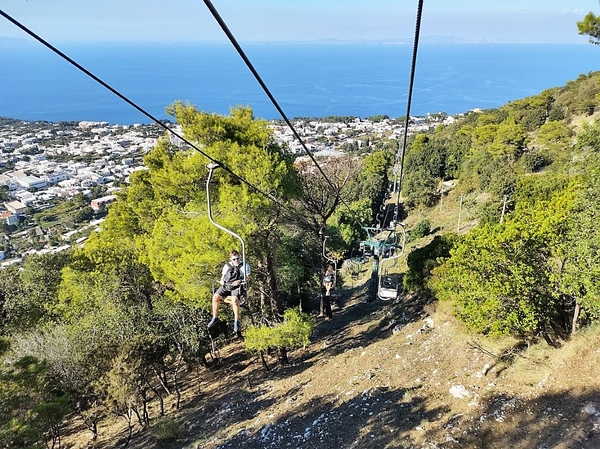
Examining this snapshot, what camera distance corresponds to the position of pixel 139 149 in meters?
84.8

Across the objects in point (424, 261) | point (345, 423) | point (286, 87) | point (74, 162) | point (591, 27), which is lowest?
point (345, 423)

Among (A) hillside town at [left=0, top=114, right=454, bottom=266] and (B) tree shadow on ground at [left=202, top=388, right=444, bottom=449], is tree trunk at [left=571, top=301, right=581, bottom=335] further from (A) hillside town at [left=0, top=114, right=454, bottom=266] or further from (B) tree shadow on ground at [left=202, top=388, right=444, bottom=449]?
(A) hillside town at [left=0, top=114, right=454, bottom=266]

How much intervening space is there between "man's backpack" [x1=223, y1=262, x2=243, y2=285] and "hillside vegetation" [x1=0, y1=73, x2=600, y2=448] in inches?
99.5

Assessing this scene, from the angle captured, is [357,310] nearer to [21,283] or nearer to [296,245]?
[296,245]

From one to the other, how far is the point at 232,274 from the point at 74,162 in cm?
8516

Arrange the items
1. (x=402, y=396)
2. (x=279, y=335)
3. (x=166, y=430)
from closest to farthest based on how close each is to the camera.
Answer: (x=402, y=396) → (x=166, y=430) → (x=279, y=335)

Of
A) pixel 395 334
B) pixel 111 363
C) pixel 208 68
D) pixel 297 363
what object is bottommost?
pixel 297 363

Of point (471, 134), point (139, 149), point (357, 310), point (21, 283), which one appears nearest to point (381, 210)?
point (471, 134)

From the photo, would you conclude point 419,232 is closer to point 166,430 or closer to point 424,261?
point 424,261

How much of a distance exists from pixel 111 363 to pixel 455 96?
100136 millimetres

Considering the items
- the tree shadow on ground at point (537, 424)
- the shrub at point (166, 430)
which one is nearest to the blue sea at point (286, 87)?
the shrub at point (166, 430)

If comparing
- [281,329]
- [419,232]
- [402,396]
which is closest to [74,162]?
[419,232]

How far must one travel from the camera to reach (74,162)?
7788 centimetres

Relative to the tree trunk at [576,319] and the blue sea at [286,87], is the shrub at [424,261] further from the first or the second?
the blue sea at [286,87]
